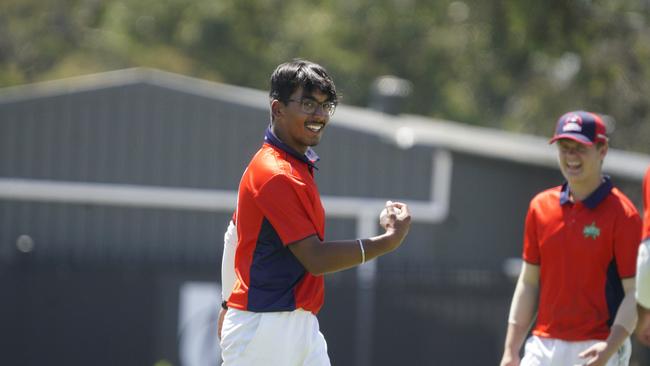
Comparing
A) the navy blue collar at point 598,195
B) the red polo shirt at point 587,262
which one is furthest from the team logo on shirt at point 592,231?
the navy blue collar at point 598,195

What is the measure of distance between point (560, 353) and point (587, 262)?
18.6 inches

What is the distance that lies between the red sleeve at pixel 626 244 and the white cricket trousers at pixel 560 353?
0.35 m

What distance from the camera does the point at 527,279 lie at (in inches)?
245

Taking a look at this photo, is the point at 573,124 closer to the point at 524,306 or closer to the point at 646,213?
the point at 646,213

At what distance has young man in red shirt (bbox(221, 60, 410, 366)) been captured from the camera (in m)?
4.82

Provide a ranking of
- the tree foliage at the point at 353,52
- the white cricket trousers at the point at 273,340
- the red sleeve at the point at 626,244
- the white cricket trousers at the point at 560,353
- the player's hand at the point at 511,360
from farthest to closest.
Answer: the tree foliage at the point at 353,52 < the player's hand at the point at 511,360 < the white cricket trousers at the point at 560,353 < the red sleeve at the point at 626,244 < the white cricket trousers at the point at 273,340

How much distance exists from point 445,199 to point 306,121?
40.7 feet

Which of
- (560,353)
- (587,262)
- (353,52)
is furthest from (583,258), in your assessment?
(353,52)

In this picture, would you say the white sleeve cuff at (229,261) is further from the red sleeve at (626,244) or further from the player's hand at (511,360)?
the red sleeve at (626,244)

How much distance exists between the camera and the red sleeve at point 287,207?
4.80m

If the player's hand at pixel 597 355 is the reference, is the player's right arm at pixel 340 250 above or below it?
above

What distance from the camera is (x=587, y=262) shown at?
19.2 feet

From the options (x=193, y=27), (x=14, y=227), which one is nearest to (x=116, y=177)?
(x=14, y=227)

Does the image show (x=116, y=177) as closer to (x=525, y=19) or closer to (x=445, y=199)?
(x=445, y=199)
